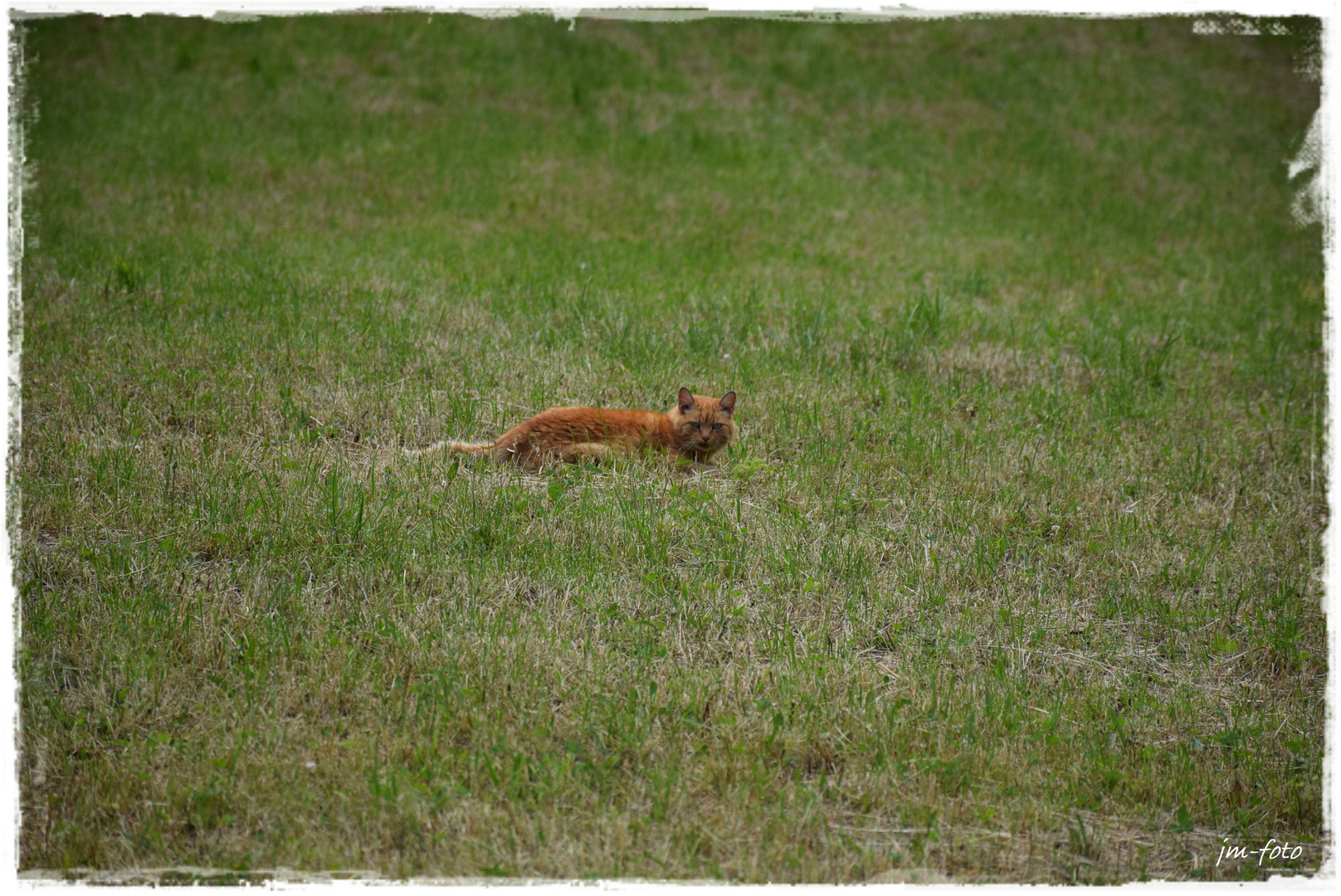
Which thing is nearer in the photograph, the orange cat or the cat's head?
the orange cat

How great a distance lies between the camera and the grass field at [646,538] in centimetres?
331

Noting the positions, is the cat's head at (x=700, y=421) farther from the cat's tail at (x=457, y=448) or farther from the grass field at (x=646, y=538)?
the cat's tail at (x=457, y=448)

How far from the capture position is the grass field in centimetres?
331

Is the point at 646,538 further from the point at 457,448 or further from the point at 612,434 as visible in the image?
the point at 457,448

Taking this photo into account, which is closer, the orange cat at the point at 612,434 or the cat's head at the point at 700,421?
the orange cat at the point at 612,434

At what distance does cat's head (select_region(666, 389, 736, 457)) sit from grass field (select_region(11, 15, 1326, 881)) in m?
0.20

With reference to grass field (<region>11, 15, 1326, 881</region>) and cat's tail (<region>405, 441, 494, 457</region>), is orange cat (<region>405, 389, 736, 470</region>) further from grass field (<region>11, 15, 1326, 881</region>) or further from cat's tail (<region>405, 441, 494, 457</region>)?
grass field (<region>11, 15, 1326, 881</region>)

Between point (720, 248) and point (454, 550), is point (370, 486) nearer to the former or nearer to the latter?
point (454, 550)

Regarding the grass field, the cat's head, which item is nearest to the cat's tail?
the grass field

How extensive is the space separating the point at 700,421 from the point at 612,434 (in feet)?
1.80

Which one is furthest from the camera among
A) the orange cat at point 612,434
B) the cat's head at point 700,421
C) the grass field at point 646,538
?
the cat's head at point 700,421

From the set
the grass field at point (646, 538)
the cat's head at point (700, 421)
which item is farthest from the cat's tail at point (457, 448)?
the cat's head at point (700, 421)

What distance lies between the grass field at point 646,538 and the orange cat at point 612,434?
19cm

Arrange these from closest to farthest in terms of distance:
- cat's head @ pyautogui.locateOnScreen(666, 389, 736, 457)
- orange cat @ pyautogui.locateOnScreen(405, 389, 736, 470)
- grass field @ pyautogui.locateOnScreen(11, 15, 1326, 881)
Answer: grass field @ pyautogui.locateOnScreen(11, 15, 1326, 881) → orange cat @ pyautogui.locateOnScreen(405, 389, 736, 470) → cat's head @ pyautogui.locateOnScreen(666, 389, 736, 457)
